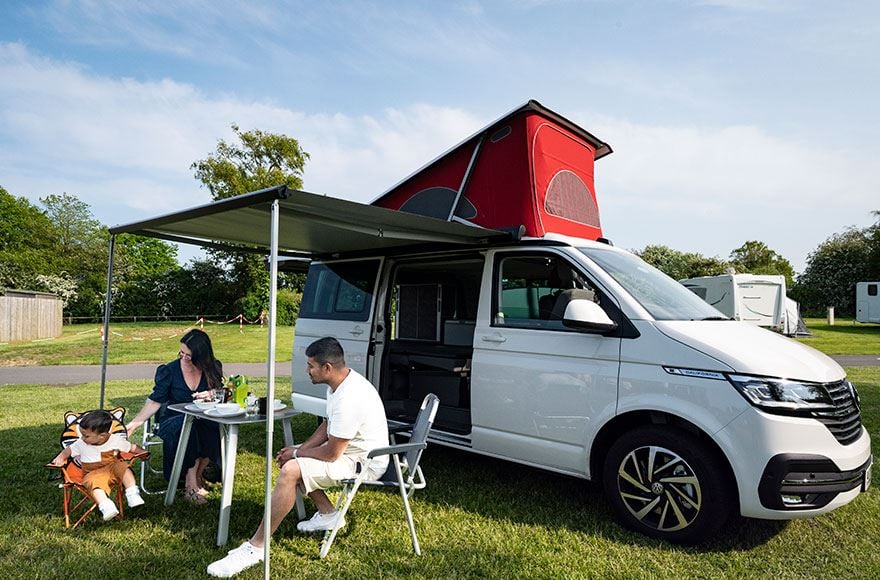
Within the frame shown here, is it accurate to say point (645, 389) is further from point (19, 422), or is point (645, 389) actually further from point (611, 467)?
point (19, 422)

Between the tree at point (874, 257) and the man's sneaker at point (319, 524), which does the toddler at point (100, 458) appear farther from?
the tree at point (874, 257)

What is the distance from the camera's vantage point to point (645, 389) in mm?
3723

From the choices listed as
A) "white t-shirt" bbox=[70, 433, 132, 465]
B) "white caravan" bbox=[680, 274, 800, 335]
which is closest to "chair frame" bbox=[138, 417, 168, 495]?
"white t-shirt" bbox=[70, 433, 132, 465]

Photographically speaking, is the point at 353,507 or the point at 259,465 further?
the point at 259,465

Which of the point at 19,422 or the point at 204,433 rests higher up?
the point at 204,433

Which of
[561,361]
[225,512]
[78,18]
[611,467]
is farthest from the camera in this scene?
[78,18]

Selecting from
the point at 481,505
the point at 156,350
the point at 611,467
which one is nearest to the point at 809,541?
the point at 611,467

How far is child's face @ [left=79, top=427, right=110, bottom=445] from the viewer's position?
405 centimetres

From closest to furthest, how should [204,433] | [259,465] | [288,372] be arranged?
[204,433]
[259,465]
[288,372]

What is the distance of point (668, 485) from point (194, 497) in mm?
3345

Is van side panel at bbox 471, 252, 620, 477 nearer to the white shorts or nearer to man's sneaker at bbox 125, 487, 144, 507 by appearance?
the white shorts

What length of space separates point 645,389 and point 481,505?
1.55m

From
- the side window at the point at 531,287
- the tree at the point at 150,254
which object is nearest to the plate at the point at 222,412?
the side window at the point at 531,287

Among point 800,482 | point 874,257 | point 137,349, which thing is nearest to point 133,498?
point 800,482
